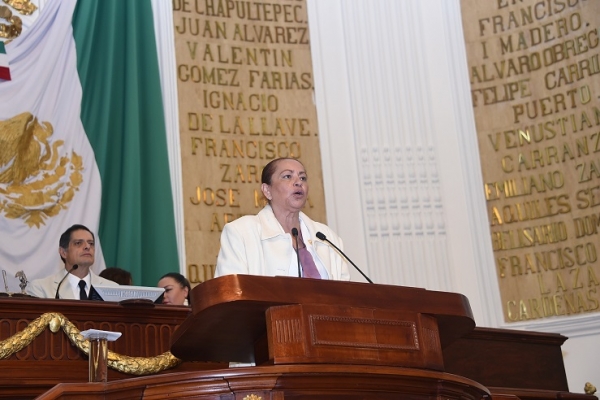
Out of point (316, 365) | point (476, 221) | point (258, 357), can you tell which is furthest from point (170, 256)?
point (316, 365)

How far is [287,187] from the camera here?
4.41 meters

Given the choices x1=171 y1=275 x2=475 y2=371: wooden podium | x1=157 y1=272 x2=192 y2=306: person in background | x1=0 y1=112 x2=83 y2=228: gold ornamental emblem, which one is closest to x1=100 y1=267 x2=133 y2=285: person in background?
x1=157 y1=272 x2=192 y2=306: person in background

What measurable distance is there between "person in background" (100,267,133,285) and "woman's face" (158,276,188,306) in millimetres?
237

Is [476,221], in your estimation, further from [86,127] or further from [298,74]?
[86,127]

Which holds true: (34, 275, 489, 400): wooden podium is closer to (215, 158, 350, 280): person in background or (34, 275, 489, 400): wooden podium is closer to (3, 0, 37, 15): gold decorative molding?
(215, 158, 350, 280): person in background

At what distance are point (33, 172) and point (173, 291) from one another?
66.7 inches

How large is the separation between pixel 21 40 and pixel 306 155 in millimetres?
2517

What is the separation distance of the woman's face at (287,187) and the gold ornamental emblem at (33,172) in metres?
3.35

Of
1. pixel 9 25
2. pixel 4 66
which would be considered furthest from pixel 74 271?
pixel 9 25

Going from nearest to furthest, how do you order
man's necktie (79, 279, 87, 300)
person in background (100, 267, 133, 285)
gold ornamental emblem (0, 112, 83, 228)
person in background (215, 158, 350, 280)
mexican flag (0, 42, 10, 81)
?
person in background (215, 158, 350, 280) → man's necktie (79, 279, 87, 300) → person in background (100, 267, 133, 285) → gold ornamental emblem (0, 112, 83, 228) → mexican flag (0, 42, 10, 81)

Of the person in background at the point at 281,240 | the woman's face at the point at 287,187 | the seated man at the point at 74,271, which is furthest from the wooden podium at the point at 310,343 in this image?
the seated man at the point at 74,271

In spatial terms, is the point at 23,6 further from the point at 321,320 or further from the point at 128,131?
the point at 321,320

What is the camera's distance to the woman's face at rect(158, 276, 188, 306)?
653 cm

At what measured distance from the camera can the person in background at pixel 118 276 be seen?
6527 millimetres
